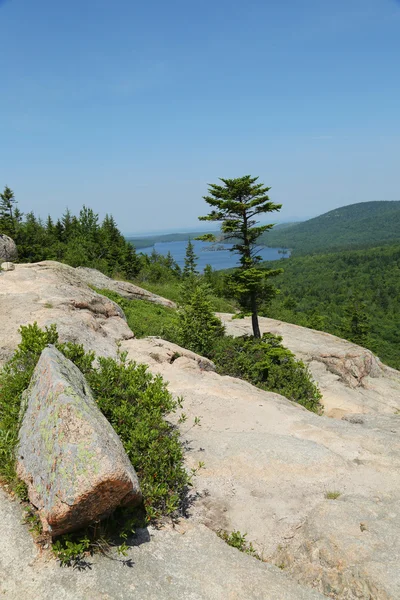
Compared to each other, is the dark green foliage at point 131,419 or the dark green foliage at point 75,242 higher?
the dark green foliage at point 75,242

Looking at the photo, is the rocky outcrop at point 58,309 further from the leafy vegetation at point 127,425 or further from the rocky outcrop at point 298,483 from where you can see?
the leafy vegetation at point 127,425

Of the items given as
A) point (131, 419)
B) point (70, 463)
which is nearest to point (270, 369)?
point (131, 419)

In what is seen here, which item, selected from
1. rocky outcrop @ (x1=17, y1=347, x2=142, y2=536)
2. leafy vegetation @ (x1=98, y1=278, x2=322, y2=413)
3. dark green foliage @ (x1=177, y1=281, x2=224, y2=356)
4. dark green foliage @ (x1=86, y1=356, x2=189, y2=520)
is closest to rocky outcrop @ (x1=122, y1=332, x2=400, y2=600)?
dark green foliage @ (x1=86, y1=356, x2=189, y2=520)

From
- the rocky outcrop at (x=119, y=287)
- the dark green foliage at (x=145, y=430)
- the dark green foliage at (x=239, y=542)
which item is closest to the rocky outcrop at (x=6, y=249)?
the rocky outcrop at (x=119, y=287)

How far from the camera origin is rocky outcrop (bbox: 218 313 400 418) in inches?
699

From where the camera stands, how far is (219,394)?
1223 centimetres

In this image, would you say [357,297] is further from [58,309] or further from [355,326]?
[58,309]

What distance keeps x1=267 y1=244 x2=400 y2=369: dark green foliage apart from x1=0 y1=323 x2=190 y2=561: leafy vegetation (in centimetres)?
5469

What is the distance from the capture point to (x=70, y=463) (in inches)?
184

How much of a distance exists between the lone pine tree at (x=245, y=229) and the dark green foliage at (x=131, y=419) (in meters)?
14.2

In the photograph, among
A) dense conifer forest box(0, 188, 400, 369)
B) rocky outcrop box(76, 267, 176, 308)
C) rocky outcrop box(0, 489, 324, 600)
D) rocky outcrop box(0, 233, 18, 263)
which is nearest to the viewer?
rocky outcrop box(0, 489, 324, 600)

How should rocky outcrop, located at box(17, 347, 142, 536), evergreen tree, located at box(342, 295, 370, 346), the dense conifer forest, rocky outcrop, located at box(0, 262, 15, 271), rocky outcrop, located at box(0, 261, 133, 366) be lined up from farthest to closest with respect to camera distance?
evergreen tree, located at box(342, 295, 370, 346), the dense conifer forest, rocky outcrop, located at box(0, 262, 15, 271), rocky outcrop, located at box(0, 261, 133, 366), rocky outcrop, located at box(17, 347, 142, 536)

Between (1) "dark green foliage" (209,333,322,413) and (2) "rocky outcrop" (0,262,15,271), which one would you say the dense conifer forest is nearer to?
(1) "dark green foliage" (209,333,322,413)

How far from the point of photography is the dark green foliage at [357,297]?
81.5m
